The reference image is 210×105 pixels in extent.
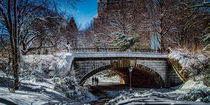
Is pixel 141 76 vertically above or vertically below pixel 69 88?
below

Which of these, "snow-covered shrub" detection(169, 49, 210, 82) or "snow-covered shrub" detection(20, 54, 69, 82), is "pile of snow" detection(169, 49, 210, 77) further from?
"snow-covered shrub" detection(20, 54, 69, 82)

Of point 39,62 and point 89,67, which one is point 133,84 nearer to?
point 89,67

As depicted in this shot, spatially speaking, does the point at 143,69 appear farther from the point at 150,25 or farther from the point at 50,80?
the point at 50,80

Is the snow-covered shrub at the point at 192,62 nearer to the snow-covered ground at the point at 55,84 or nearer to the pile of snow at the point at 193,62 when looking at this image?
the pile of snow at the point at 193,62

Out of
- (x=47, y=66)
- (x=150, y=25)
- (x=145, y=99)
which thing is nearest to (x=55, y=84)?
(x=47, y=66)

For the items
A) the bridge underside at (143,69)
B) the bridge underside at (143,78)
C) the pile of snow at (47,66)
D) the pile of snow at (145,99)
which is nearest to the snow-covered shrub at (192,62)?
the bridge underside at (143,69)

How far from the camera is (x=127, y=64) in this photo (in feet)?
45.1

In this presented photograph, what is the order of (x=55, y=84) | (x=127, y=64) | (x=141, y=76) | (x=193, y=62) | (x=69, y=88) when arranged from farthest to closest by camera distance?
(x=141, y=76) → (x=127, y=64) → (x=193, y=62) → (x=69, y=88) → (x=55, y=84)

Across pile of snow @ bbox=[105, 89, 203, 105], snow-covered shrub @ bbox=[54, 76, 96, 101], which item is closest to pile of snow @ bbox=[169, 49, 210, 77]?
pile of snow @ bbox=[105, 89, 203, 105]

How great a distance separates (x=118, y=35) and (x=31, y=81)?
1418 cm

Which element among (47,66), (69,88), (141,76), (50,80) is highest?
(47,66)

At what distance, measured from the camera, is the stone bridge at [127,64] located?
1205 cm

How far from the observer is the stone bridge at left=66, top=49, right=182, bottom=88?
39.5ft

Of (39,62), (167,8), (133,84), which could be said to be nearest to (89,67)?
(39,62)
